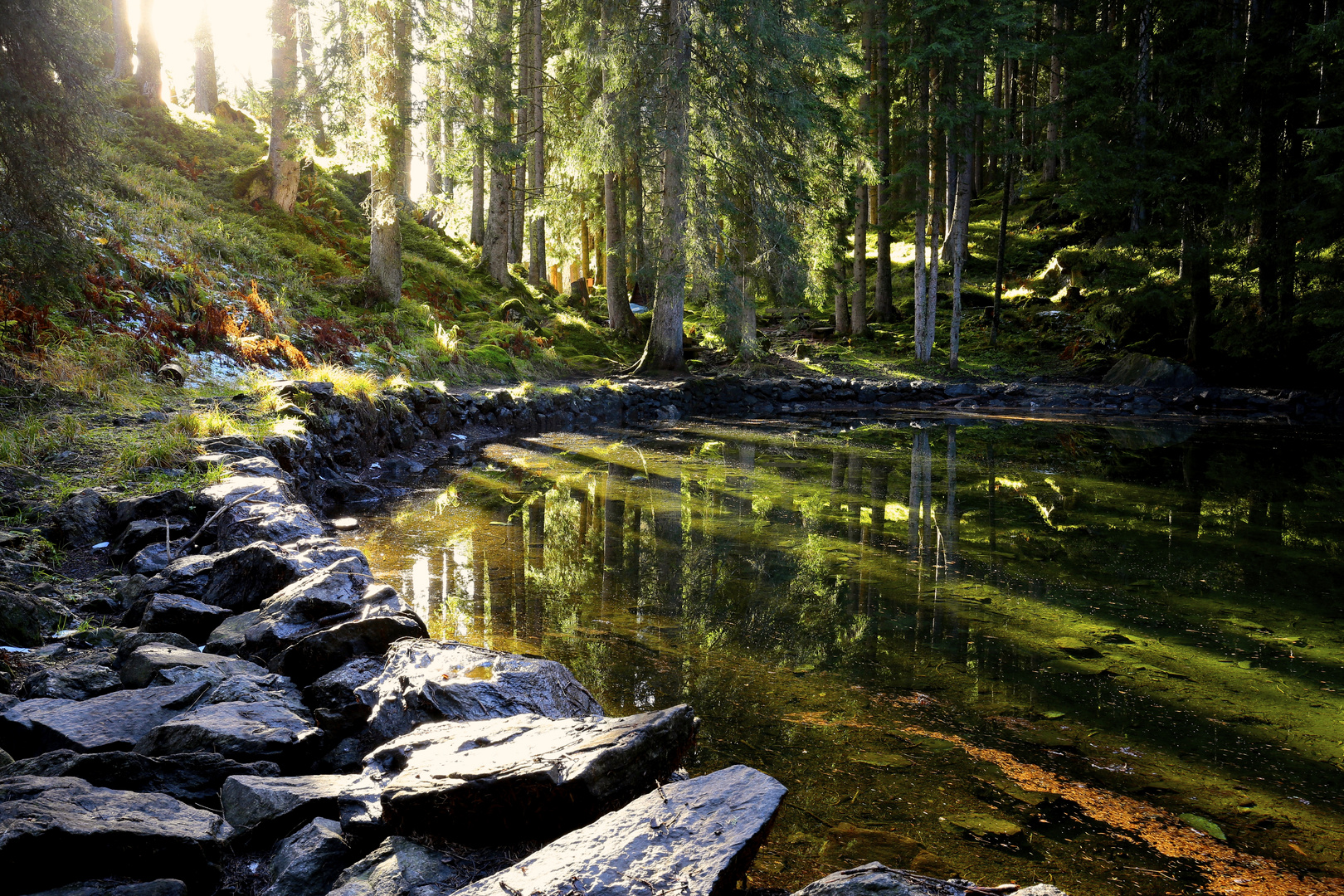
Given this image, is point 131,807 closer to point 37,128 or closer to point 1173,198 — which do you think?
point 37,128

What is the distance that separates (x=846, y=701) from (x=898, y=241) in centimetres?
3127

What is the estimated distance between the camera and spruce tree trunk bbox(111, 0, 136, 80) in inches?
776

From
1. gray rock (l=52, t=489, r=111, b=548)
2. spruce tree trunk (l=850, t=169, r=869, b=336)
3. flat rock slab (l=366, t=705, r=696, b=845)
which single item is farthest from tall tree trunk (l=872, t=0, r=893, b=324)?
flat rock slab (l=366, t=705, r=696, b=845)

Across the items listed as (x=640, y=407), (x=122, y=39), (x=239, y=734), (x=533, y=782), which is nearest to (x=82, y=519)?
(x=239, y=734)

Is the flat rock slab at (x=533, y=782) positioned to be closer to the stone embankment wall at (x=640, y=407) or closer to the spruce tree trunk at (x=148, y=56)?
the stone embankment wall at (x=640, y=407)

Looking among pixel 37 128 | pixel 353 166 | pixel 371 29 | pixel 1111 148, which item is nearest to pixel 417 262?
pixel 353 166

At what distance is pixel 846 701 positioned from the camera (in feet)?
13.8

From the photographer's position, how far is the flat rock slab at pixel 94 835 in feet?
7.28

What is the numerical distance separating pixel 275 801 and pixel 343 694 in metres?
0.96

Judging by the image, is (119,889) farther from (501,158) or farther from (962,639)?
(501,158)

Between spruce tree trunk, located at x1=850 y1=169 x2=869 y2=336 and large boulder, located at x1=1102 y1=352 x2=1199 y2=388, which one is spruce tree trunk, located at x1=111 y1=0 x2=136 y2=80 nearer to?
spruce tree trunk, located at x1=850 y1=169 x2=869 y2=336

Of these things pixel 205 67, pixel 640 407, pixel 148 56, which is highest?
pixel 205 67

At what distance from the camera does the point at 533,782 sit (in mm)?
2512

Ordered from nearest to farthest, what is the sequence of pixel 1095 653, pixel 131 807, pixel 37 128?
pixel 131 807
pixel 1095 653
pixel 37 128
